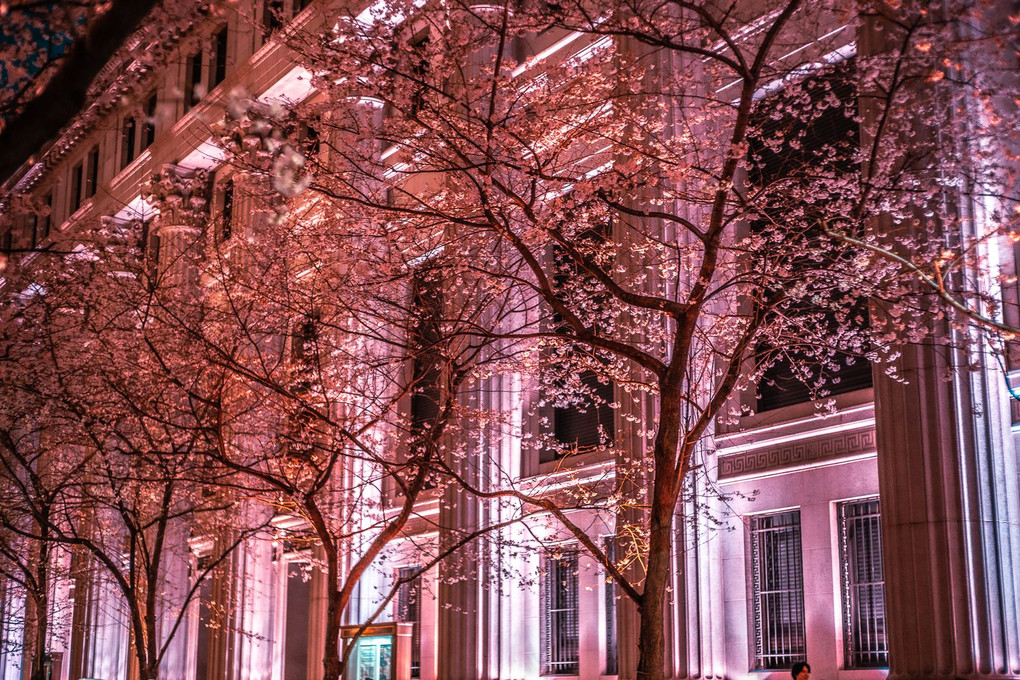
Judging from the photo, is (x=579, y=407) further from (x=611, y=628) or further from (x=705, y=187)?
(x=705, y=187)

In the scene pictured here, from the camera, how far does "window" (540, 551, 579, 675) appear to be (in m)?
22.0

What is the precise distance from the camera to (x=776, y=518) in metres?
18.3

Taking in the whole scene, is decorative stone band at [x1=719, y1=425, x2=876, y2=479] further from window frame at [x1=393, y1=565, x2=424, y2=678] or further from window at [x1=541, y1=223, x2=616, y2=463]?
window frame at [x1=393, y1=565, x2=424, y2=678]

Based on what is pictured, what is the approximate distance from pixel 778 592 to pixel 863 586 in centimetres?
168

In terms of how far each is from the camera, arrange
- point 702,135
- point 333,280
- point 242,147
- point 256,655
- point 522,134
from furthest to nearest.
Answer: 1. point 256,655
2. point 333,280
3. point 702,135
4. point 242,147
5. point 522,134

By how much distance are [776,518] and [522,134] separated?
26.0 feet

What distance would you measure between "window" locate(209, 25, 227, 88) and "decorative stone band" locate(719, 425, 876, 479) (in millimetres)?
25385

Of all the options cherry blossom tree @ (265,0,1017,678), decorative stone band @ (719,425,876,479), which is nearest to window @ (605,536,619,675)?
cherry blossom tree @ (265,0,1017,678)

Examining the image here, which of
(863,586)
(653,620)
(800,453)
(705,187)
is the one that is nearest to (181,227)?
(800,453)

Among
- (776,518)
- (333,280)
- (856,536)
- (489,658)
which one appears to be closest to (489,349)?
(333,280)

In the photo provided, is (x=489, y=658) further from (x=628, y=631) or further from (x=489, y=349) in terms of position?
(x=489, y=349)

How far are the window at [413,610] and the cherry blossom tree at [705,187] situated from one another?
8016 millimetres

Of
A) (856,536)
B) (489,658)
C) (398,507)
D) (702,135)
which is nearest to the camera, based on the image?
(856,536)

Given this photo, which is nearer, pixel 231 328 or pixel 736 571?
pixel 736 571
